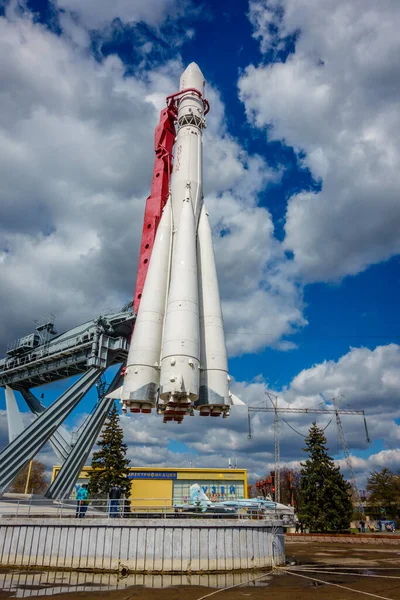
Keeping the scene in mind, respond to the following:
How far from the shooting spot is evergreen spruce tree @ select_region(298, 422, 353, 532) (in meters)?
34.4

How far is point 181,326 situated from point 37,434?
13.1m

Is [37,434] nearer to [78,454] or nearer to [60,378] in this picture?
[78,454]

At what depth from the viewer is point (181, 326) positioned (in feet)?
61.1

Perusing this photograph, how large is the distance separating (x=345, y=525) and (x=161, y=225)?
28.3 meters

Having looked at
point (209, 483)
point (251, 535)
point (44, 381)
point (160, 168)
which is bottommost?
point (251, 535)

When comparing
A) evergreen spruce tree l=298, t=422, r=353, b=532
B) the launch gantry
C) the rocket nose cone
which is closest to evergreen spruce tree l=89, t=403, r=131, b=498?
the launch gantry

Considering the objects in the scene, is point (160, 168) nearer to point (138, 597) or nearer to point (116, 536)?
point (116, 536)

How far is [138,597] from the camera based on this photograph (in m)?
11.0

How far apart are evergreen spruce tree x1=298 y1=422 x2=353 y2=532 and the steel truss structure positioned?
62.1 feet

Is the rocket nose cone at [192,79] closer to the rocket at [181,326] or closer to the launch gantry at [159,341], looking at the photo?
the launch gantry at [159,341]

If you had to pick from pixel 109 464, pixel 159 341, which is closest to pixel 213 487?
pixel 109 464

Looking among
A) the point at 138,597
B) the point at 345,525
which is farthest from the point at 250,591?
the point at 345,525

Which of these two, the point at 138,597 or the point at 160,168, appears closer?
the point at 138,597

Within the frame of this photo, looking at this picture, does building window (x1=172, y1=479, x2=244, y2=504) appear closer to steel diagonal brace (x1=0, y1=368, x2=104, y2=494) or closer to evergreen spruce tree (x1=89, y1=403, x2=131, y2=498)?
evergreen spruce tree (x1=89, y1=403, x2=131, y2=498)
